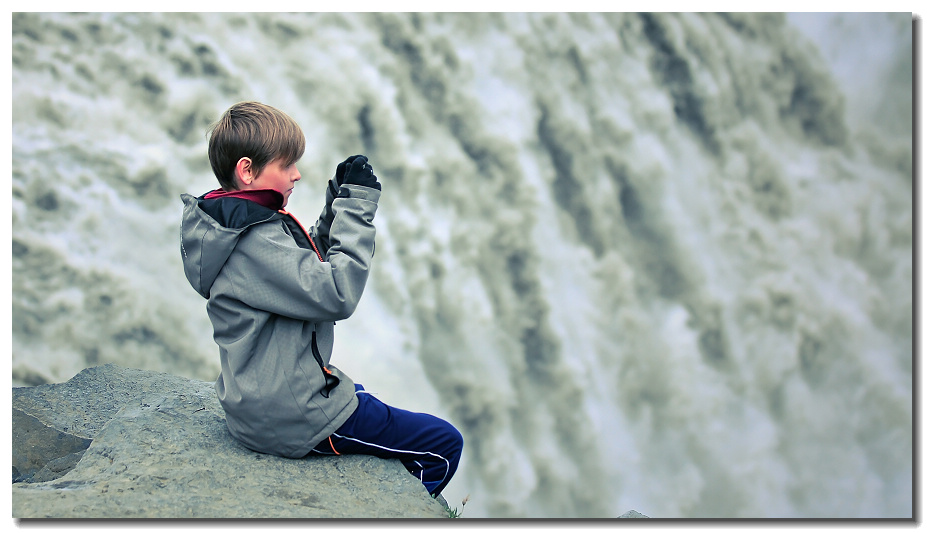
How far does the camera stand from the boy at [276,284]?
125 cm

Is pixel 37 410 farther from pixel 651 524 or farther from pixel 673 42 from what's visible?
pixel 673 42

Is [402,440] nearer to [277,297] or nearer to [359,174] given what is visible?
[277,297]

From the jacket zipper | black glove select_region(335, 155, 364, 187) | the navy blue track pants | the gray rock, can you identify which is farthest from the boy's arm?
the gray rock

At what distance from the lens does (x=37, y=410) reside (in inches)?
69.9

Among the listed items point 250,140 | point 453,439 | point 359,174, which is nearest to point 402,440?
point 453,439

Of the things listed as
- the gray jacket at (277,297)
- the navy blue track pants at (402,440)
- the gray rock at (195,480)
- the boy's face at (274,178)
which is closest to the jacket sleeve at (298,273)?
the gray jacket at (277,297)

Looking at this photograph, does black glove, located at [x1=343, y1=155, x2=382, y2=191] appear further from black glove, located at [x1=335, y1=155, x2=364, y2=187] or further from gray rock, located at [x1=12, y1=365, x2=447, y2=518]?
gray rock, located at [x1=12, y1=365, x2=447, y2=518]

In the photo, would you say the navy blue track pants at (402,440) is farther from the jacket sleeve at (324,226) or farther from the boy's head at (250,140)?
the boy's head at (250,140)

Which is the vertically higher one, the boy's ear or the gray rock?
the boy's ear

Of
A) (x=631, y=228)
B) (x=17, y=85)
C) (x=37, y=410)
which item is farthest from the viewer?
(x=631, y=228)

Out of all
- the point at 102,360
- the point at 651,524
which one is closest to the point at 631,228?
the point at 651,524

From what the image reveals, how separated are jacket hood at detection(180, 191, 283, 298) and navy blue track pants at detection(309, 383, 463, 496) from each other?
40cm

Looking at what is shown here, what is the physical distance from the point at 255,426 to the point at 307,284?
1.14ft

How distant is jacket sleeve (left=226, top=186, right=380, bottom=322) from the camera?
1233mm
